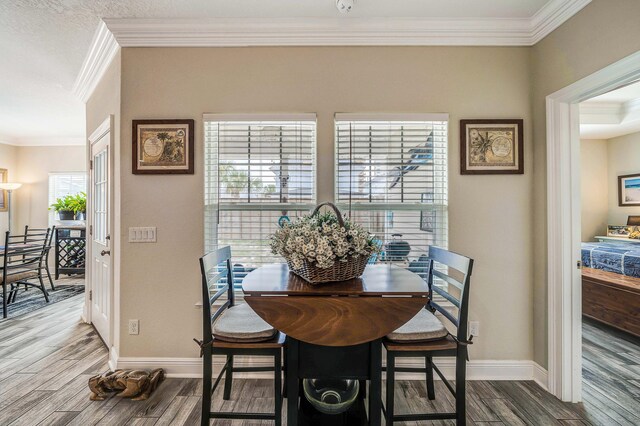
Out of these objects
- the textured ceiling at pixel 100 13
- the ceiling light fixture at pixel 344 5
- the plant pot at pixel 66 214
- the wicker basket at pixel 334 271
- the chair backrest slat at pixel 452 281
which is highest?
the textured ceiling at pixel 100 13

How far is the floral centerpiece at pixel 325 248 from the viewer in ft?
4.69

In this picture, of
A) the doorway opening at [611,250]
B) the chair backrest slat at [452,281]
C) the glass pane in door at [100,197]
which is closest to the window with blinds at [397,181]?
the chair backrest slat at [452,281]

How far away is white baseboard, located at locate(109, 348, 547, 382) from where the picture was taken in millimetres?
2117

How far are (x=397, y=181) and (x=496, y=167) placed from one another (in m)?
0.70

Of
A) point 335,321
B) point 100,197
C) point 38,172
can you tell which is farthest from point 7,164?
point 335,321

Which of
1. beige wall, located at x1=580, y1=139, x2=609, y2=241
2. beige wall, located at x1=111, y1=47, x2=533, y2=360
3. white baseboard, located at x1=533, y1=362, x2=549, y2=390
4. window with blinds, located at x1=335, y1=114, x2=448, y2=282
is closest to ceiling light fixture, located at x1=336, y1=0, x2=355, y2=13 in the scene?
beige wall, located at x1=111, y1=47, x2=533, y2=360

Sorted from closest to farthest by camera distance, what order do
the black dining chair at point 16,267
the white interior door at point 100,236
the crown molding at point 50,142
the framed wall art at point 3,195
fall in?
the white interior door at point 100,236 < the black dining chair at point 16,267 < the framed wall art at point 3,195 < the crown molding at point 50,142

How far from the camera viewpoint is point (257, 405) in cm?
185

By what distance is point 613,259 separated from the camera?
3.11 m

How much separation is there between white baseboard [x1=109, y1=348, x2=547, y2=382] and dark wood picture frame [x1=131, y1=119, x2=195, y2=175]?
1.35 meters

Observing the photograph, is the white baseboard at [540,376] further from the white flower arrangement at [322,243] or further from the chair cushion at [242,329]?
the chair cushion at [242,329]

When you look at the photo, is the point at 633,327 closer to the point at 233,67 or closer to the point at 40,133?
the point at 233,67

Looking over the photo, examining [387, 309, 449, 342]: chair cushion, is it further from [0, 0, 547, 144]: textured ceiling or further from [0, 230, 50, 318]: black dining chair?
[0, 230, 50, 318]: black dining chair

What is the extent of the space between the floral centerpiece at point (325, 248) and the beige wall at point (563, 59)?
1367 millimetres
